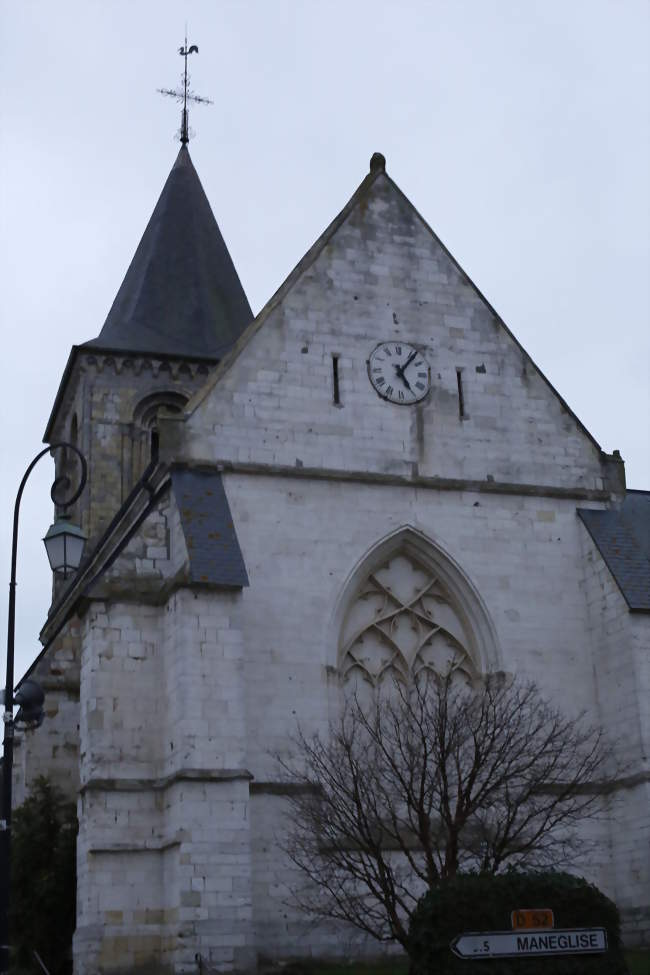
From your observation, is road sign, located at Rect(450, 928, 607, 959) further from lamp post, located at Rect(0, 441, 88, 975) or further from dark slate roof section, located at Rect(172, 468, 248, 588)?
dark slate roof section, located at Rect(172, 468, 248, 588)

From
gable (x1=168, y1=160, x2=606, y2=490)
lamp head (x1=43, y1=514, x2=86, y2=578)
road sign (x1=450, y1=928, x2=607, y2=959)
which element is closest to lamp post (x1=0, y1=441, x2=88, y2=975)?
lamp head (x1=43, y1=514, x2=86, y2=578)

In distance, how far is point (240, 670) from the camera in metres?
19.5

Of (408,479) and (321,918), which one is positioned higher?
(408,479)

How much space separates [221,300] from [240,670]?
21797 mm

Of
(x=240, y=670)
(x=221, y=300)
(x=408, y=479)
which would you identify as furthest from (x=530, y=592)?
(x=221, y=300)

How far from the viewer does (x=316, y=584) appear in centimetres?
2152

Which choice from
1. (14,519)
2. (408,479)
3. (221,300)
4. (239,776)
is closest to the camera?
(14,519)

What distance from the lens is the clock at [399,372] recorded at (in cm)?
2312

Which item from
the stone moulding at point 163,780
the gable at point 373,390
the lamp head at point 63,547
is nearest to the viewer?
the lamp head at point 63,547

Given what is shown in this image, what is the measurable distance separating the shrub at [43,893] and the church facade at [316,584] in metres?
2.23

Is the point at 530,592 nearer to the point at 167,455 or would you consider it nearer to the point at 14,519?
the point at 167,455

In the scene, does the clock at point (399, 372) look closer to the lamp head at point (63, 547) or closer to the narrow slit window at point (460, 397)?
the narrow slit window at point (460, 397)

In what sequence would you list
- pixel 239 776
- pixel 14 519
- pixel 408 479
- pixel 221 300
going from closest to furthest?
1. pixel 14 519
2. pixel 239 776
3. pixel 408 479
4. pixel 221 300

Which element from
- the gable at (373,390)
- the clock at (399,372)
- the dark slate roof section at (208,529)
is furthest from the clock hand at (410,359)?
the dark slate roof section at (208,529)
